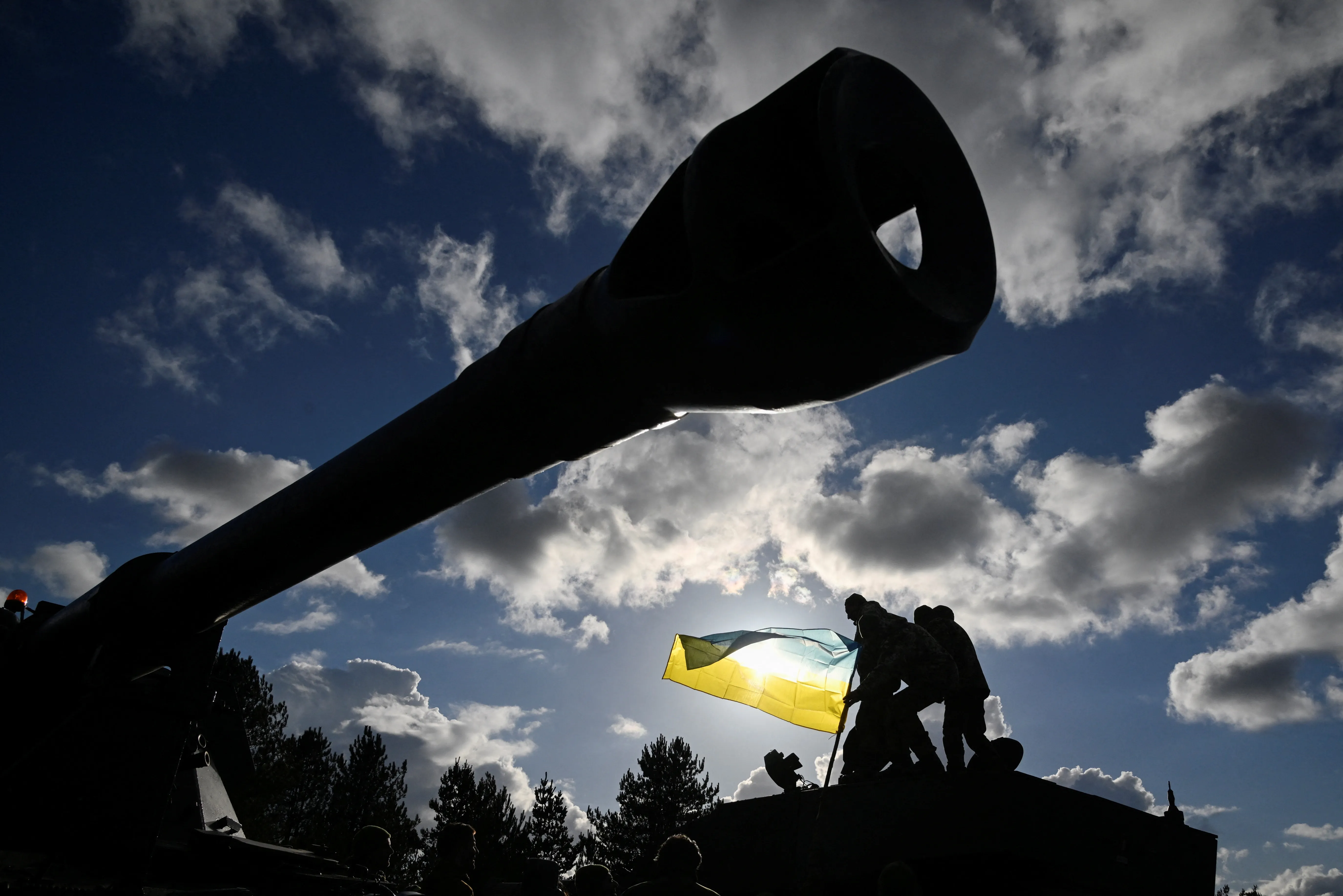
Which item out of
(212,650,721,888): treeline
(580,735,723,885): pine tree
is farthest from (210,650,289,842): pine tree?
(580,735,723,885): pine tree

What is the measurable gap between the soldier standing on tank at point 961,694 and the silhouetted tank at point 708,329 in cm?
439

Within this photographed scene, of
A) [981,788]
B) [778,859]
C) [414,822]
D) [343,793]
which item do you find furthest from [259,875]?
[343,793]

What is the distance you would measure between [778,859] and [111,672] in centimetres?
393

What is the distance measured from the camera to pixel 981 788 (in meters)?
4.56

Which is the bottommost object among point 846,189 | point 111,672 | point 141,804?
point 141,804

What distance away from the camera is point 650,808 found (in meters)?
35.8

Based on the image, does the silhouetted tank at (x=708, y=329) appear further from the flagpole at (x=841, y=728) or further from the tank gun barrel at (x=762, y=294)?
the flagpole at (x=841, y=728)

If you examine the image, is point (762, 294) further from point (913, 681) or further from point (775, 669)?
point (775, 669)

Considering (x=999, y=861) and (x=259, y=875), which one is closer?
(x=259, y=875)

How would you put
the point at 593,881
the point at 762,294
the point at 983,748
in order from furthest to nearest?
1. the point at 983,748
2. the point at 593,881
3. the point at 762,294

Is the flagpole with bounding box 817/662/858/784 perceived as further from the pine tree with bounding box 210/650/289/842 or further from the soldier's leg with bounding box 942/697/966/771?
the pine tree with bounding box 210/650/289/842

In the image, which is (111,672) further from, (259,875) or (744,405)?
(744,405)

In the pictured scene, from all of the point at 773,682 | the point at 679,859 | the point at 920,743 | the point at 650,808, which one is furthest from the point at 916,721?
the point at 650,808

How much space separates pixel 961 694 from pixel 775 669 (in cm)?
349
